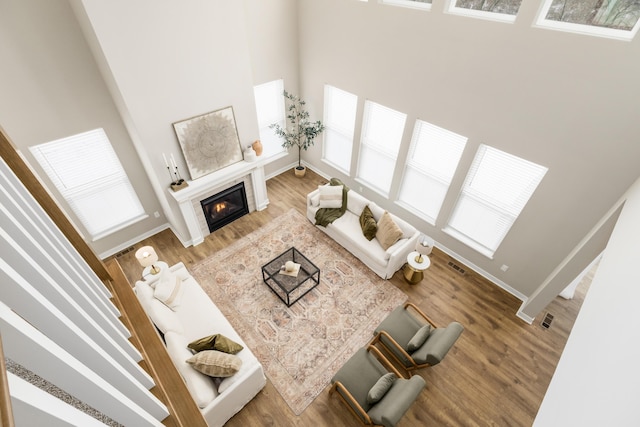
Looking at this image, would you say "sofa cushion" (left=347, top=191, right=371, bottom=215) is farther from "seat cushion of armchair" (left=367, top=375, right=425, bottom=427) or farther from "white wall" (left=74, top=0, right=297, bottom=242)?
"seat cushion of armchair" (left=367, top=375, right=425, bottom=427)

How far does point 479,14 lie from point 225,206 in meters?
5.19

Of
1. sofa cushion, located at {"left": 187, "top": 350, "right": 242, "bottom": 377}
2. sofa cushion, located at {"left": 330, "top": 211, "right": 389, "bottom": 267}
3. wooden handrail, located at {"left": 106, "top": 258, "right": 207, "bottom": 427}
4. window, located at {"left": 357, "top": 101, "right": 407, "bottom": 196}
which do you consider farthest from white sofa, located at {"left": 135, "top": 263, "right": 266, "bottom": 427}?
window, located at {"left": 357, "top": 101, "right": 407, "bottom": 196}

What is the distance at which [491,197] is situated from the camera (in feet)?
15.9

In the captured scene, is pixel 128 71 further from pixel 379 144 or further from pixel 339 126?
pixel 379 144

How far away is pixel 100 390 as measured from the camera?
0.83m

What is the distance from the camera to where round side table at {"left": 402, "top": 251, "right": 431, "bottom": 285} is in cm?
495

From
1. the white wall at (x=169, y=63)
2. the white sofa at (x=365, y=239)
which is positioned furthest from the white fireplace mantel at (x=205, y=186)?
the white sofa at (x=365, y=239)

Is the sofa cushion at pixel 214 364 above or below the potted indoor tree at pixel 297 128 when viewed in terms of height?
below

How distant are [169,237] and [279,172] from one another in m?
3.05

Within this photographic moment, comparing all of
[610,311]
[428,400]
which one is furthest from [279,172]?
[610,311]

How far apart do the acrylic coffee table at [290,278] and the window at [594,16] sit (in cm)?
445

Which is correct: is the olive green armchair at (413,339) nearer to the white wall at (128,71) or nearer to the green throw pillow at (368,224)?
the green throw pillow at (368,224)

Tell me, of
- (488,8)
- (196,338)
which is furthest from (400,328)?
(488,8)

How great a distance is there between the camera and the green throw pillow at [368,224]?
546 cm
